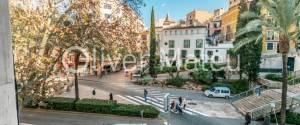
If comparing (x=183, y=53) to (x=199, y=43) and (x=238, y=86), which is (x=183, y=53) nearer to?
(x=199, y=43)

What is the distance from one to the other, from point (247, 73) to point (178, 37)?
19.6 m

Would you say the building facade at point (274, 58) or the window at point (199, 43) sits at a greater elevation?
the window at point (199, 43)

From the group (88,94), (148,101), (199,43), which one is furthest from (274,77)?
(88,94)

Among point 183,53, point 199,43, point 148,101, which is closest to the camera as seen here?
point 148,101

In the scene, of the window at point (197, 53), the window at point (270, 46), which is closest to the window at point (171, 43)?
the window at point (197, 53)

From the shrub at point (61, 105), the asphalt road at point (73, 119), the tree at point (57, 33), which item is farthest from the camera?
the shrub at point (61, 105)

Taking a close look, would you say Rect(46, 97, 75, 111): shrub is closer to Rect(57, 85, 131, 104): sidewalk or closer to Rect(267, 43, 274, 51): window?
Rect(57, 85, 131, 104): sidewalk

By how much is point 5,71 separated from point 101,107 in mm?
21499

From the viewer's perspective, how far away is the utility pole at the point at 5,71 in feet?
13.9

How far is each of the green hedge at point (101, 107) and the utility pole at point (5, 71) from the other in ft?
66.2

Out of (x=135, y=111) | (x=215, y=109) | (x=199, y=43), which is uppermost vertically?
(x=199, y=43)

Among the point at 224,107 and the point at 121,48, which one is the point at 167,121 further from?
the point at 121,48

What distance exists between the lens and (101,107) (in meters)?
25.5

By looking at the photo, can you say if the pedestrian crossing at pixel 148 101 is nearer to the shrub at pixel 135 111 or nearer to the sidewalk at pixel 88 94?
the sidewalk at pixel 88 94
